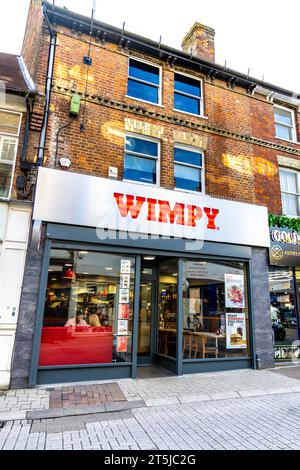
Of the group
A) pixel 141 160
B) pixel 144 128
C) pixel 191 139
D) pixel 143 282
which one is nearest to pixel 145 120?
pixel 144 128

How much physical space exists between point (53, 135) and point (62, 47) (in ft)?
8.86

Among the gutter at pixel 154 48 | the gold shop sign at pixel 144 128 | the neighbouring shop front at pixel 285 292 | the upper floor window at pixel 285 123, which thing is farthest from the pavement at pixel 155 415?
the gutter at pixel 154 48

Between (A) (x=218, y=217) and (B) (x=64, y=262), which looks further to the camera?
(A) (x=218, y=217)

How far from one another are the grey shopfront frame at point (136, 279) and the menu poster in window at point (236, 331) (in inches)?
9.3

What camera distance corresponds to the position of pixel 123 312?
781cm

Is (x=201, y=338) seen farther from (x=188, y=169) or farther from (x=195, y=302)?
(x=188, y=169)

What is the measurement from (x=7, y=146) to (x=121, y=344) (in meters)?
5.70

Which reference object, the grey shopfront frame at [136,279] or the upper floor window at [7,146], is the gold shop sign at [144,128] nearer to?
the upper floor window at [7,146]

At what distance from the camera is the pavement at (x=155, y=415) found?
4215 mm

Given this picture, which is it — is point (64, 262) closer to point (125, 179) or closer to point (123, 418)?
point (125, 179)

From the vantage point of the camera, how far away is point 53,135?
309 inches

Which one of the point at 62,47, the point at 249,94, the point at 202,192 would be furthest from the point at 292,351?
the point at 62,47

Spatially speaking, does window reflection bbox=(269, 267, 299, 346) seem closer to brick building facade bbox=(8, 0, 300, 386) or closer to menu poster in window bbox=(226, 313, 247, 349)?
brick building facade bbox=(8, 0, 300, 386)
